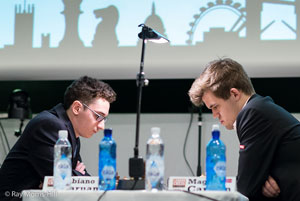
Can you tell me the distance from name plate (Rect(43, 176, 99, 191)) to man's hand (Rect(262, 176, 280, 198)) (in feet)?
2.52

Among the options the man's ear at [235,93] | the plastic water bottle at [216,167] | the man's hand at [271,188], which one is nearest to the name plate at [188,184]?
the plastic water bottle at [216,167]

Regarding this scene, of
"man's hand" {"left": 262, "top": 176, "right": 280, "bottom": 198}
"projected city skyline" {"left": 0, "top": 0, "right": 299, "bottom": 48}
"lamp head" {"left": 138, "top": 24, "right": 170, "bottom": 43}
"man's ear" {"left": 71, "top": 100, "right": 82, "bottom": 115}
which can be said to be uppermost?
"projected city skyline" {"left": 0, "top": 0, "right": 299, "bottom": 48}

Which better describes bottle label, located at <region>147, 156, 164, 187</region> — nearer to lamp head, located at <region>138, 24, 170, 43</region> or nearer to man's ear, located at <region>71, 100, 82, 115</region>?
lamp head, located at <region>138, 24, 170, 43</region>

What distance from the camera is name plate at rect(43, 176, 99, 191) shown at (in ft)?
6.40

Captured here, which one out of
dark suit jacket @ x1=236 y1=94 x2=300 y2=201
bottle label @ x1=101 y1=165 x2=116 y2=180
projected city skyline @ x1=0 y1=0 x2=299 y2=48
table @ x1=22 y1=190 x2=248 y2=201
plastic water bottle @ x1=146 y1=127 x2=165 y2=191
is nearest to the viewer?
table @ x1=22 y1=190 x2=248 y2=201

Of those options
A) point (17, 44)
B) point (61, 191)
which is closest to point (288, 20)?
point (17, 44)

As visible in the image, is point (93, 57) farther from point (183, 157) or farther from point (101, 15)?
point (183, 157)

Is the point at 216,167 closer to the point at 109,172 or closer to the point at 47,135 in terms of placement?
the point at 109,172

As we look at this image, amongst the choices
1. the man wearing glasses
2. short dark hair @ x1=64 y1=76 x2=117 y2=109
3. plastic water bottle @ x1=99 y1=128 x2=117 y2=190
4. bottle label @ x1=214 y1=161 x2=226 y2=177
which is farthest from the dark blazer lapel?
bottle label @ x1=214 y1=161 x2=226 y2=177

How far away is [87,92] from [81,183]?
3.43 feet

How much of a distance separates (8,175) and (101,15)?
188cm

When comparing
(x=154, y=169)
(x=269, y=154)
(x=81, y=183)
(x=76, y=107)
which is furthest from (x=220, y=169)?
(x=76, y=107)

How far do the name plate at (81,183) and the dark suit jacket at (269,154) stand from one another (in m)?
0.68

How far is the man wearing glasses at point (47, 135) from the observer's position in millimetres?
2523
